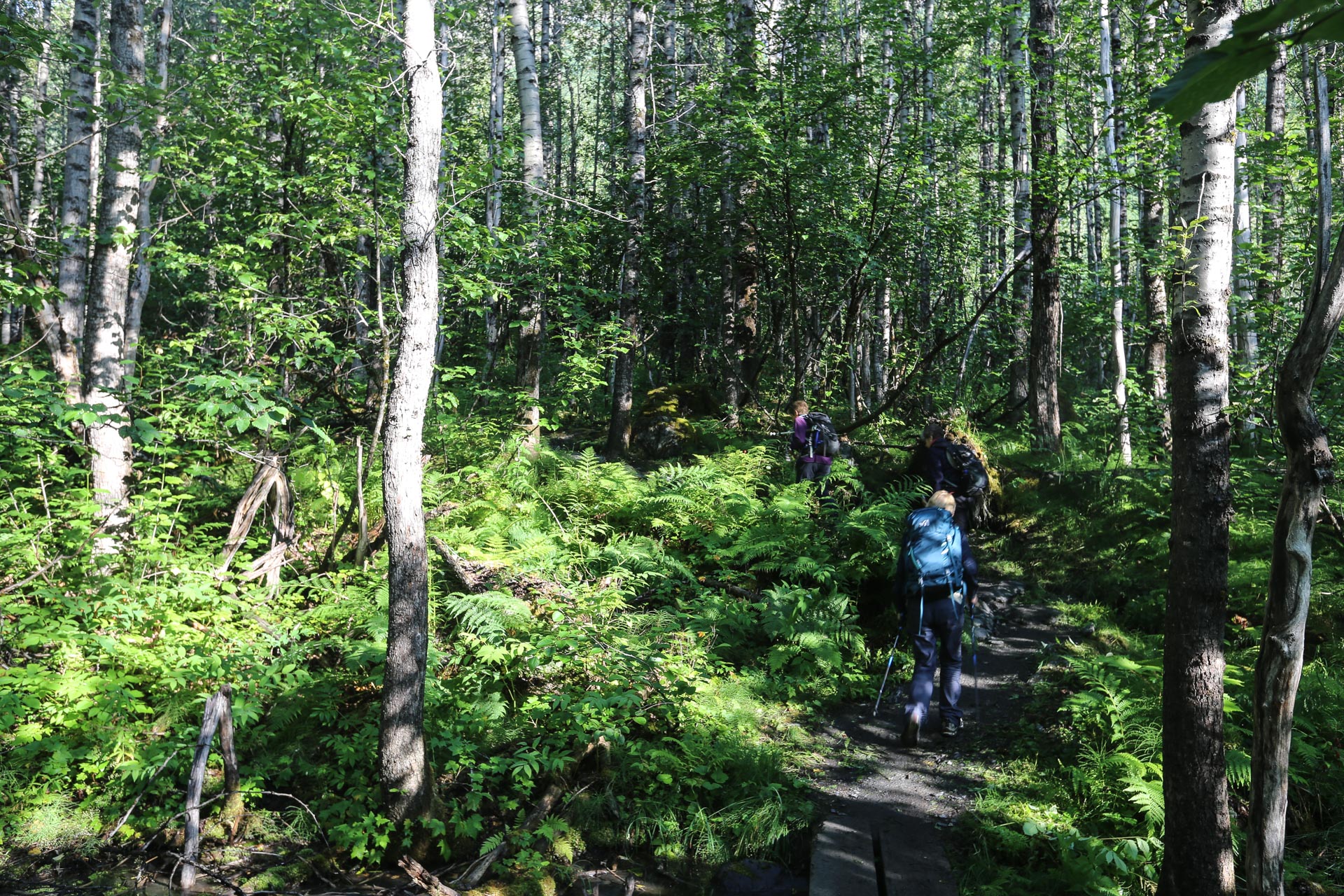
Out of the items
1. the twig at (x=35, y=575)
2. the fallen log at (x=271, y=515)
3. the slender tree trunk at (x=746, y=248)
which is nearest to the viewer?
the twig at (x=35, y=575)

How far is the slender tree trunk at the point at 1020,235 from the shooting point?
42.1 ft

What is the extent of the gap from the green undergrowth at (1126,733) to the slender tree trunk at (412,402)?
3.71 m

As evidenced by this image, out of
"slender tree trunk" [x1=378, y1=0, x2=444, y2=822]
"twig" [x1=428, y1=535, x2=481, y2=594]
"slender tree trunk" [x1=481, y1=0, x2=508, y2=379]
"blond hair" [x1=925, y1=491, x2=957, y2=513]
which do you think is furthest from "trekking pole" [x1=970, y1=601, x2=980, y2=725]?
"slender tree trunk" [x1=481, y1=0, x2=508, y2=379]

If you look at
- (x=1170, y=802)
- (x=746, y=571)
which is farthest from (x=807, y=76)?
(x=1170, y=802)

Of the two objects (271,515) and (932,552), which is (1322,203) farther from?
(271,515)

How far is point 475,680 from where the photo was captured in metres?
6.39

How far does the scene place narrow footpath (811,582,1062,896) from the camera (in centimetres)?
493

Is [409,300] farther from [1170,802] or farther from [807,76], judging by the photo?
[807,76]

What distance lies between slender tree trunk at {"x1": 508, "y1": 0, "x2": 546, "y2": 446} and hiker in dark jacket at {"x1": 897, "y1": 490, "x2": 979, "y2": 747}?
5.89 metres

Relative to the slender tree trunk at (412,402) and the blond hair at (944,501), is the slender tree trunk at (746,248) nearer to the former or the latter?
the blond hair at (944,501)

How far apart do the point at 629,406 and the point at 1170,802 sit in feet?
34.1

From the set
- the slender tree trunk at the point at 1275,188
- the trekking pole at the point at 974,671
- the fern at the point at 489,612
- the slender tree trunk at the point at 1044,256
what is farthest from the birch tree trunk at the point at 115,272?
the slender tree trunk at the point at 1275,188

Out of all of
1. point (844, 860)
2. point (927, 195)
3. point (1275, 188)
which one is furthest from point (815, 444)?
point (1275, 188)

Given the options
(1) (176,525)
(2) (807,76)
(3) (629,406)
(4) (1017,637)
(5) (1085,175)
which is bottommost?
(4) (1017,637)
